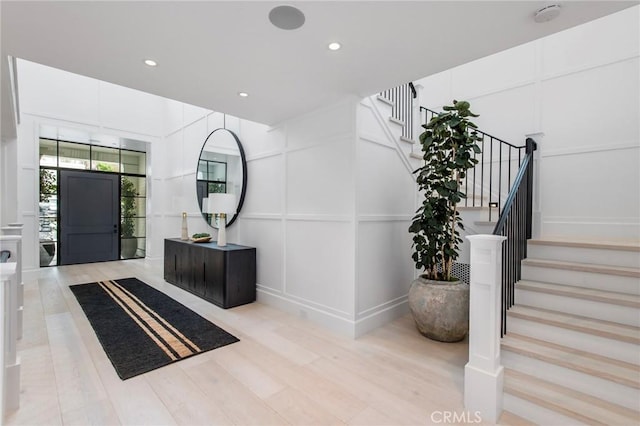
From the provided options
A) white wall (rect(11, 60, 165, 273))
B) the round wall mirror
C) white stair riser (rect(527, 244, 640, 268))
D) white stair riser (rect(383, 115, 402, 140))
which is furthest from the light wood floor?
white wall (rect(11, 60, 165, 273))

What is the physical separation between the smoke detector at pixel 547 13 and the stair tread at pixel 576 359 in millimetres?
2050

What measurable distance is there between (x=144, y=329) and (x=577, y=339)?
146 inches

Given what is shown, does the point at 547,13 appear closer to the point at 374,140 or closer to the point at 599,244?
the point at 374,140

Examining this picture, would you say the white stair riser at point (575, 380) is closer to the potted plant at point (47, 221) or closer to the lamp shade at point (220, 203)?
the lamp shade at point (220, 203)

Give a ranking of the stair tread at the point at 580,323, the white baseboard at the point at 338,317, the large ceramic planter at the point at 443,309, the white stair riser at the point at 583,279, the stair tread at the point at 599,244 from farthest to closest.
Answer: the white baseboard at the point at 338,317 < the large ceramic planter at the point at 443,309 < the stair tread at the point at 599,244 < the white stair riser at the point at 583,279 < the stair tread at the point at 580,323

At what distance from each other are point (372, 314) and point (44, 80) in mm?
7417

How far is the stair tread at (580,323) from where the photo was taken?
1.81 m

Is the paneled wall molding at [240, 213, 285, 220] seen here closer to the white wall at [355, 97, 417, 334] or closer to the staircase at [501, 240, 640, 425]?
the white wall at [355, 97, 417, 334]

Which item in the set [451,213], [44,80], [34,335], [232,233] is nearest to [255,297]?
[232,233]

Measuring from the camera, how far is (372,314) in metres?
3.16

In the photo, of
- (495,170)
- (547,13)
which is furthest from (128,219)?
(547,13)

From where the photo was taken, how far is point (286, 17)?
70.4 inches

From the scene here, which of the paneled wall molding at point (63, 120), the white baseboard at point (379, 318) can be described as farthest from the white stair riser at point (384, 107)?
the paneled wall molding at point (63, 120)

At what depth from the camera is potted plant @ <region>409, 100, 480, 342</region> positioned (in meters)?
2.71
